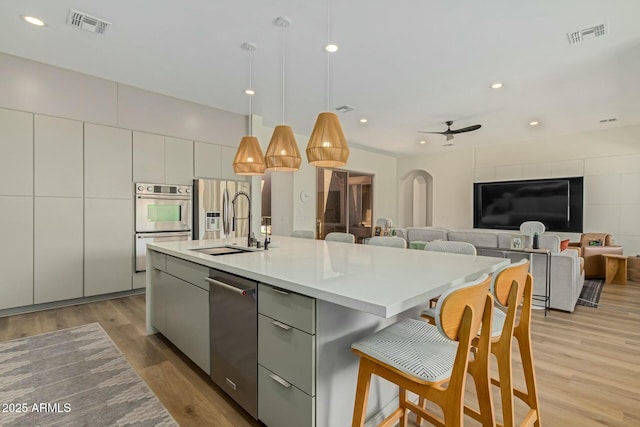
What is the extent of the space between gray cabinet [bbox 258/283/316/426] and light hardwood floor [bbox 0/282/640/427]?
267 millimetres

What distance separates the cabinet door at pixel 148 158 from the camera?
4281 millimetres

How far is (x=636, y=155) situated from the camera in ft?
19.7

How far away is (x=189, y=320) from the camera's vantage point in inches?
91.0

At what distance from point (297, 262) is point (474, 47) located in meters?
2.82

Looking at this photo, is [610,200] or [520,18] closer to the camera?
[520,18]

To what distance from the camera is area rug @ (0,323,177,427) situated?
1795mm

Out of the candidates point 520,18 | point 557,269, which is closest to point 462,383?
point 520,18

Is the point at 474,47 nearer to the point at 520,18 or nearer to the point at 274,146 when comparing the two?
the point at 520,18

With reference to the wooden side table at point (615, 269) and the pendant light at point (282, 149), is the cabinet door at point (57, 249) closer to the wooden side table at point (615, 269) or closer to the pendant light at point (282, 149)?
the pendant light at point (282, 149)

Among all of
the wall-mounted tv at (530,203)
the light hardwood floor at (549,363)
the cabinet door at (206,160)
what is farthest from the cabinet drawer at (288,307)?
the wall-mounted tv at (530,203)

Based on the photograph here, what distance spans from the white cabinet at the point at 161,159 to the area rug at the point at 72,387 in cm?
230

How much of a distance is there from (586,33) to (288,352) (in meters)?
3.71

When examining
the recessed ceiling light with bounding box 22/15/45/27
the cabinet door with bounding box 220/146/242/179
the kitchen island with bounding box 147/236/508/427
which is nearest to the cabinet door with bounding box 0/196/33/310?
the recessed ceiling light with bounding box 22/15/45/27

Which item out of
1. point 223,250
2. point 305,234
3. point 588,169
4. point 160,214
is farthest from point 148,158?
point 588,169
